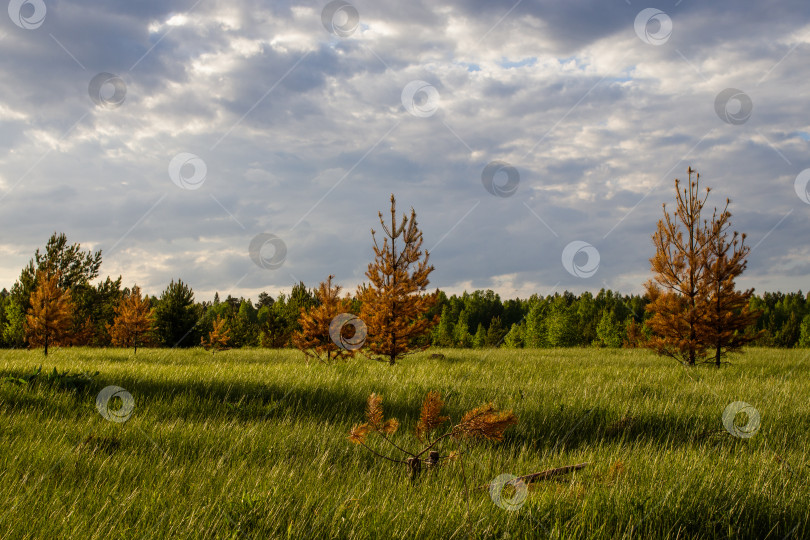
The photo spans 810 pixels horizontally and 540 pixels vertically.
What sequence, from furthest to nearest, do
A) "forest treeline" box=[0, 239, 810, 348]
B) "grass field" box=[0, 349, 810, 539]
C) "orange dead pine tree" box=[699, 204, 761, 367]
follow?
"forest treeline" box=[0, 239, 810, 348]
"orange dead pine tree" box=[699, 204, 761, 367]
"grass field" box=[0, 349, 810, 539]

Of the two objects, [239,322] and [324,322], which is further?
[239,322]

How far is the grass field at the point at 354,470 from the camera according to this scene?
8.46 ft

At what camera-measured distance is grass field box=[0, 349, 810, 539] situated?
8.46ft

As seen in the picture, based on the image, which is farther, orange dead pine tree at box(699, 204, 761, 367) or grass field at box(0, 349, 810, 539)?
orange dead pine tree at box(699, 204, 761, 367)

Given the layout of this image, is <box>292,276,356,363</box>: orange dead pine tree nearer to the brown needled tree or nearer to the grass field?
the brown needled tree

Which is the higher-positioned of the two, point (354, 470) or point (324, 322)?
point (324, 322)

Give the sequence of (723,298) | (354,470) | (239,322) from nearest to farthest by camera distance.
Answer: (354,470), (723,298), (239,322)

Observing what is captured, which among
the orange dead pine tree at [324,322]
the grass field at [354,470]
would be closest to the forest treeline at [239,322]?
the orange dead pine tree at [324,322]

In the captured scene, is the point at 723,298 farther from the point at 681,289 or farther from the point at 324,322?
the point at 324,322

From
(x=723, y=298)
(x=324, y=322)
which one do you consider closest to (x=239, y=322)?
(x=324, y=322)

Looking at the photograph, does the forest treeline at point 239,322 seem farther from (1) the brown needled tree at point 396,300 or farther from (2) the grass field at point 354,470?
(2) the grass field at point 354,470

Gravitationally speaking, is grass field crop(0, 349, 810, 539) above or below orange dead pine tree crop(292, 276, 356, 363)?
below

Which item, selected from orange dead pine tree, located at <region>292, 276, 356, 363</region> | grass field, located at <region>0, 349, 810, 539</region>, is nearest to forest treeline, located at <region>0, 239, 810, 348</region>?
orange dead pine tree, located at <region>292, 276, 356, 363</region>

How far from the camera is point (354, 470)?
11.9 ft
